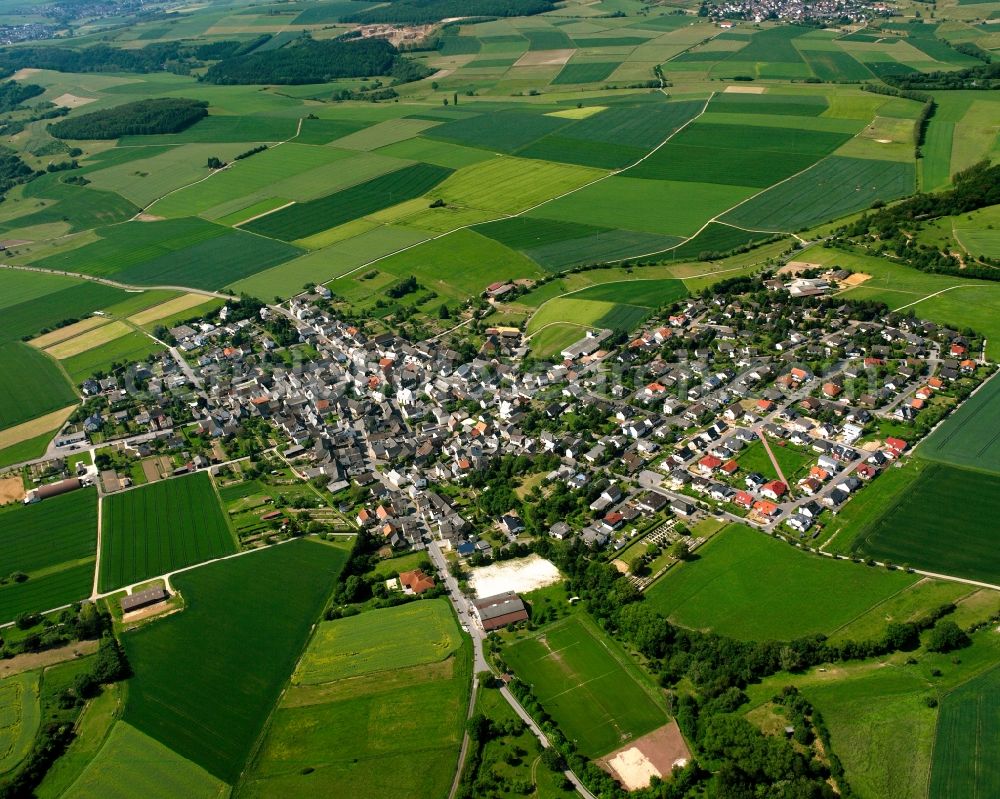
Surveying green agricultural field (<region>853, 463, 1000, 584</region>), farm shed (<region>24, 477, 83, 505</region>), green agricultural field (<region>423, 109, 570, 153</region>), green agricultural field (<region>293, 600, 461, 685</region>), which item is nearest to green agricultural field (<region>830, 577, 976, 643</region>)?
green agricultural field (<region>853, 463, 1000, 584</region>)

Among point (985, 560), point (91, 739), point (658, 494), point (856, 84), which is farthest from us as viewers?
point (856, 84)

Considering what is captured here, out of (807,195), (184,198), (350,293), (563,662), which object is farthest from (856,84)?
(563,662)

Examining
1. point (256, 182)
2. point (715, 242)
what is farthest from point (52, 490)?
point (256, 182)

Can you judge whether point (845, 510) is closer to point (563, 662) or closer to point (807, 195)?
point (563, 662)

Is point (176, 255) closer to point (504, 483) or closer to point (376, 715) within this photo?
point (504, 483)

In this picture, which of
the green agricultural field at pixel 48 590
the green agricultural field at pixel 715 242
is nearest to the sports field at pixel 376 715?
the green agricultural field at pixel 48 590

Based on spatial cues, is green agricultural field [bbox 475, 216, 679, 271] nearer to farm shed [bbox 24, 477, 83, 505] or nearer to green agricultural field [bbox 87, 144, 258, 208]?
farm shed [bbox 24, 477, 83, 505]
